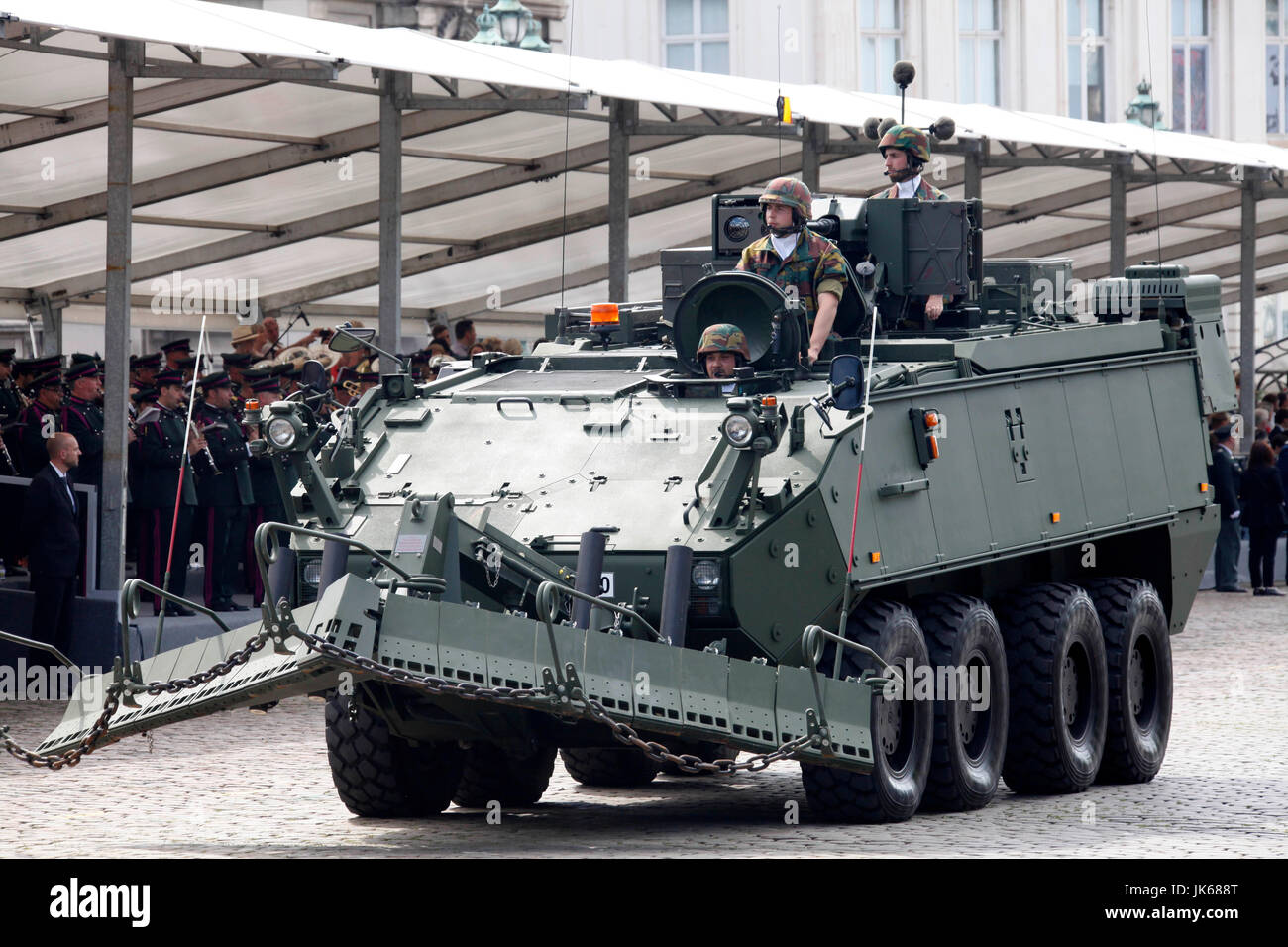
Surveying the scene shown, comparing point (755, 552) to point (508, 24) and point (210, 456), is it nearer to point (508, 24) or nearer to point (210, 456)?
point (210, 456)

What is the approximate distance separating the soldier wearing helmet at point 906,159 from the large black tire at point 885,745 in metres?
3.30

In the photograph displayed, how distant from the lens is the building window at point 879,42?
130 ft

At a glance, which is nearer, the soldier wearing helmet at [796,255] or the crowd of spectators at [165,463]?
the soldier wearing helmet at [796,255]

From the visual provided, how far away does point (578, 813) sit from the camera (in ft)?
40.8

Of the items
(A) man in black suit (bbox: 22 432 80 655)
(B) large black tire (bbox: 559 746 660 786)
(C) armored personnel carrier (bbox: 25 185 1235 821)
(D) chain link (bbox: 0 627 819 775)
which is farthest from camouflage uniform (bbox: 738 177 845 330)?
(A) man in black suit (bbox: 22 432 80 655)

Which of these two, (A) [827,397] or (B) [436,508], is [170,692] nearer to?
(B) [436,508]

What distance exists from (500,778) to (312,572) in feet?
5.96

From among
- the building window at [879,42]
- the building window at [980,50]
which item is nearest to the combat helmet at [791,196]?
the building window at [879,42]

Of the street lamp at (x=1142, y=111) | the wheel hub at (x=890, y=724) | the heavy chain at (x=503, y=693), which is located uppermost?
the street lamp at (x=1142, y=111)

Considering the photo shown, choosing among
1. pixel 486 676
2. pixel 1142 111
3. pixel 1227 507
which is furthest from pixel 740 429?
pixel 1142 111

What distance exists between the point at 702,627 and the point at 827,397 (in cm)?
134

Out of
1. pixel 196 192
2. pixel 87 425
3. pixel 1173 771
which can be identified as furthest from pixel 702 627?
pixel 196 192

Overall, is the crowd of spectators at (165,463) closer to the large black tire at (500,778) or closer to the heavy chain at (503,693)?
the large black tire at (500,778)

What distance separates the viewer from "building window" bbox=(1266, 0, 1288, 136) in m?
43.9
